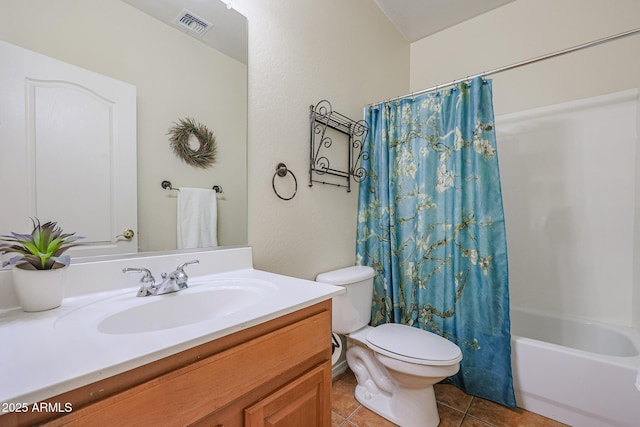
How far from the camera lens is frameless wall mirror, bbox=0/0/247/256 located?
0.75 metres

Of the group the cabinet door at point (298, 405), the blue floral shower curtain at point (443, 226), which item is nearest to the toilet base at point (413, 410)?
the blue floral shower curtain at point (443, 226)

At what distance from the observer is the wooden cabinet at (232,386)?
455 mm

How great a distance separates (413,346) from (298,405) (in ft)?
2.46

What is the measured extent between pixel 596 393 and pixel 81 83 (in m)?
2.42

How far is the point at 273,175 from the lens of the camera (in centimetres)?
135

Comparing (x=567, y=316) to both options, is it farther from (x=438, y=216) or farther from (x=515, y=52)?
(x=515, y=52)

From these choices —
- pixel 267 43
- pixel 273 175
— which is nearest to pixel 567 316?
pixel 273 175

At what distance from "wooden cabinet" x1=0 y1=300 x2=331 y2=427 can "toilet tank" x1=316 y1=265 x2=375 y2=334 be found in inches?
23.2

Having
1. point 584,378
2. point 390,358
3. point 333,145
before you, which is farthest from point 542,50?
point 390,358

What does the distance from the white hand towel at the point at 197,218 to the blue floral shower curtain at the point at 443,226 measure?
3.52 ft

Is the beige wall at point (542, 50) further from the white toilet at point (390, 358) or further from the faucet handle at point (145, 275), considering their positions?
the faucet handle at point (145, 275)

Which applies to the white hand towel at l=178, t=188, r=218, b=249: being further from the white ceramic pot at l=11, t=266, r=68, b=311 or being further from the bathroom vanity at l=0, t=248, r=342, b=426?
the white ceramic pot at l=11, t=266, r=68, b=311

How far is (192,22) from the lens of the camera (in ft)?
3.62

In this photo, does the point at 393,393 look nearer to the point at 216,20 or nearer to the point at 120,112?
the point at 120,112
